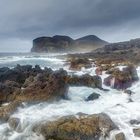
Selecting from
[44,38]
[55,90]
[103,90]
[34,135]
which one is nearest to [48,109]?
[55,90]

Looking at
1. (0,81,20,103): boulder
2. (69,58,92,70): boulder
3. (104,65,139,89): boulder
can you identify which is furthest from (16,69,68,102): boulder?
(69,58,92,70): boulder

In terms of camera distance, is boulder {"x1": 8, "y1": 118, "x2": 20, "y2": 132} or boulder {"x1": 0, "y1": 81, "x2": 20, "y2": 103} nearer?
boulder {"x1": 8, "y1": 118, "x2": 20, "y2": 132}

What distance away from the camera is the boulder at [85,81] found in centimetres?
2920

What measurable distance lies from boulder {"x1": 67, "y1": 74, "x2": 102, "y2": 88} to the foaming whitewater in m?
0.66

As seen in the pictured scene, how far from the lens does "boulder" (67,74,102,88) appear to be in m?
29.2

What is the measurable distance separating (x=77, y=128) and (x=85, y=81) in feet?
39.4

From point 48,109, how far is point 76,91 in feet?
19.2

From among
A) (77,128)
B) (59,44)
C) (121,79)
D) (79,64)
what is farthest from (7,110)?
(59,44)

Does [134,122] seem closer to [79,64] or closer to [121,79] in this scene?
[121,79]

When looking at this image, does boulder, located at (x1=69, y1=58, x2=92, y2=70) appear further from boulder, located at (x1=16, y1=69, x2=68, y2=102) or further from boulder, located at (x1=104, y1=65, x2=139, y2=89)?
boulder, located at (x1=16, y1=69, x2=68, y2=102)

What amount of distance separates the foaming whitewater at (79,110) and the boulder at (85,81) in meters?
0.66

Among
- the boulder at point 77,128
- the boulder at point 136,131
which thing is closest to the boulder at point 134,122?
the boulder at point 136,131

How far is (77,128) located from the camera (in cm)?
1752

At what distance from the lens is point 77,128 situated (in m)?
17.5
